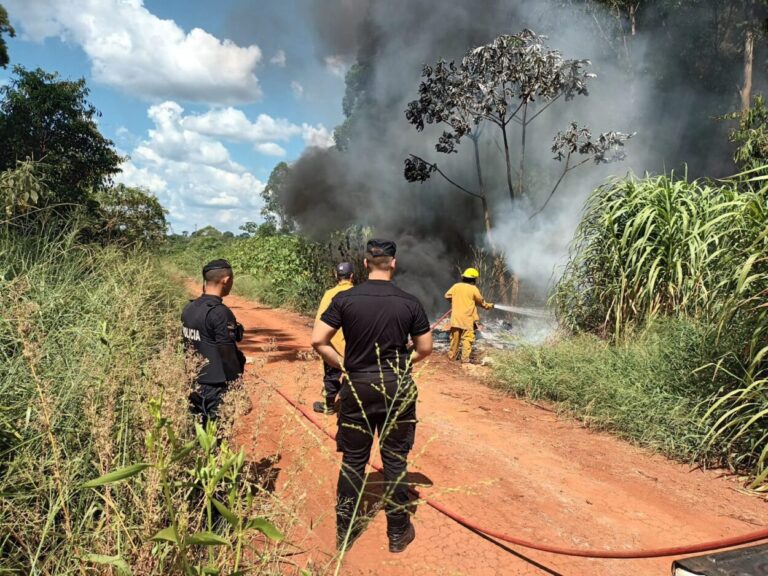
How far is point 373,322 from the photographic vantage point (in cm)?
288

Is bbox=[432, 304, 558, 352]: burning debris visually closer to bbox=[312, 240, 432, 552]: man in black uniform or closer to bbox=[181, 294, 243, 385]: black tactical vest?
bbox=[312, 240, 432, 552]: man in black uniform

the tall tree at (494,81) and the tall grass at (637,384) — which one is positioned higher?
the tall tree at (494,81)

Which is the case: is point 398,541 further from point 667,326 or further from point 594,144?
point 594,144

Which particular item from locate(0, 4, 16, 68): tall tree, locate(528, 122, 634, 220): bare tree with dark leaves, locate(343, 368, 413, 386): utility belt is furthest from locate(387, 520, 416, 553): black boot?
locate(0, 4, 16, 68): tall tree

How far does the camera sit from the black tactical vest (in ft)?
10.1

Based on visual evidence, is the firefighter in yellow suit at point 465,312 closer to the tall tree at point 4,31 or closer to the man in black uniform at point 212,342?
the man in black uniform at point 212,342

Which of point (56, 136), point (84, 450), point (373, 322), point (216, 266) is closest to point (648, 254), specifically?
point (373, 322)

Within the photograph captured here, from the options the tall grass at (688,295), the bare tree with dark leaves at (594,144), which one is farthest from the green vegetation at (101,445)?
the bare tree with dark leaves at (594,144)

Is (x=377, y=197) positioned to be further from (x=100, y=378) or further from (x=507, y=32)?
(x=100, y=378)

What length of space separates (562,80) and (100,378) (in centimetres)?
898

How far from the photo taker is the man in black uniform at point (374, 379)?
2.85 meters

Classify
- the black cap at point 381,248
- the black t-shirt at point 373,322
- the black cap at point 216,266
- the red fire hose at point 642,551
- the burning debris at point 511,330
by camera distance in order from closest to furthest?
A: the red fire hose at point 642,551
the black t-shirt at point 373,322
the black cap at point 381,248
the black cap at point 216,266
the burning debris at point 511,330

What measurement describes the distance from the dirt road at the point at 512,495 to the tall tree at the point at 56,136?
5.99m

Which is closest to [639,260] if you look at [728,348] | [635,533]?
[728,348]
